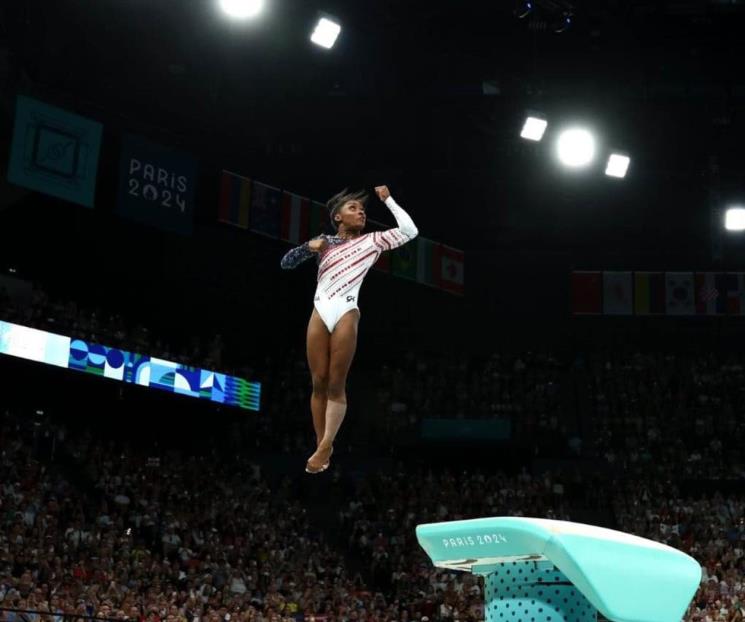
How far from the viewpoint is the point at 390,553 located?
2342 cm

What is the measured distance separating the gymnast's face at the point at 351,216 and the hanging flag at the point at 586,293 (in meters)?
24.2

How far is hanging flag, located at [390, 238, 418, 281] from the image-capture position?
2659cm

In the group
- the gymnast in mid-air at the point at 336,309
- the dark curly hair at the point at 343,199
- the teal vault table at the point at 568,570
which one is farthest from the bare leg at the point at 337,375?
the teal vault table at the point at 568,570

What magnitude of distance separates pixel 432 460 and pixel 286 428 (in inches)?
163

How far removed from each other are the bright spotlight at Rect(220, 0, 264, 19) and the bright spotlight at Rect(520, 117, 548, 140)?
5.94 metres

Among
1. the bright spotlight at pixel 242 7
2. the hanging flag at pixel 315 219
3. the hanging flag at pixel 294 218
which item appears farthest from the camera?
the hanging flag at pixel 315 219

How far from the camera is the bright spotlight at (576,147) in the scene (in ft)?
63.8

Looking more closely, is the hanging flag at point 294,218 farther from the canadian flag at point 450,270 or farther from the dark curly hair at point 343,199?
the dark curly hair at point 343,199

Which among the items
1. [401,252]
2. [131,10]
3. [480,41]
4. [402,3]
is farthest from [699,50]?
[131,10]

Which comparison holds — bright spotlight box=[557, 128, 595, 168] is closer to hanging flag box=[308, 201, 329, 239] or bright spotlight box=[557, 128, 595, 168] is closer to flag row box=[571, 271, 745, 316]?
hanging flag box=[308, 201, 329, 239]

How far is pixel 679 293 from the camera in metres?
30.0

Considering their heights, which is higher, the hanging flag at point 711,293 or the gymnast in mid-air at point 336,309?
the hanging flag at point 711,293

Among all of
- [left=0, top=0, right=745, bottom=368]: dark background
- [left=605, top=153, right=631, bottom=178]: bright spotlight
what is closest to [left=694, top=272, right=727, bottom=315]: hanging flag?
[left=0, top=0, right=745, bottom=368]: dark background

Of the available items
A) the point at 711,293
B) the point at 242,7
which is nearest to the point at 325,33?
the point at 242,7
